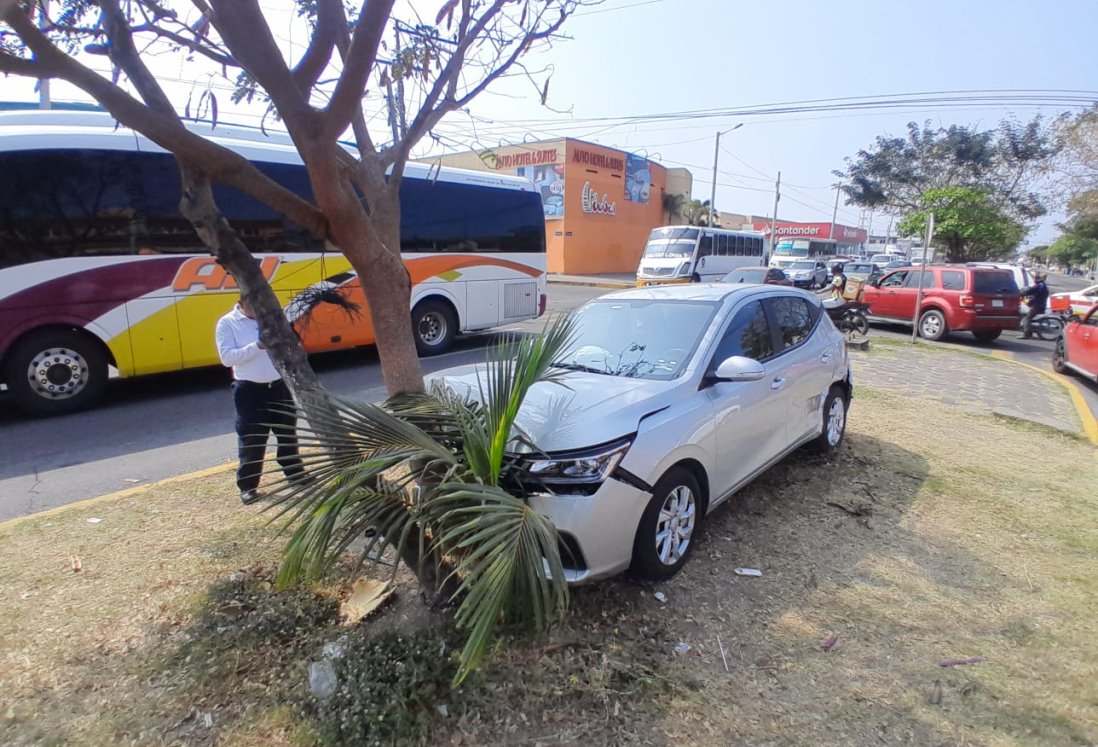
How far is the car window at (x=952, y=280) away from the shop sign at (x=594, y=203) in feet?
81.5

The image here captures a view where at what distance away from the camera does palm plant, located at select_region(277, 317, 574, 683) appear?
2.28 metres

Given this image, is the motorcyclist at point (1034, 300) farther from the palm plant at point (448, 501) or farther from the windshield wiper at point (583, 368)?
the palm plant at point (448, 501)

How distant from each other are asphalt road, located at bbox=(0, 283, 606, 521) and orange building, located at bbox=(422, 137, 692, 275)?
2640 centimetres

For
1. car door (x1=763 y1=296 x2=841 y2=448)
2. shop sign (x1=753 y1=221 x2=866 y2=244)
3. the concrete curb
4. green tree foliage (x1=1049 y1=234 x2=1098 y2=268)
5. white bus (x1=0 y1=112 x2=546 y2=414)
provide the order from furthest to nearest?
shop sign (x1=753 y1=221 x2=866 y2=244), green tree foliage (x1=1049 y1=234 x2=1098 y2=268), the concrete curb, white bus (x1=0 y1=112 x2=546 y2=414), car door (x1=763 y1=296 x2=841 y2=448)

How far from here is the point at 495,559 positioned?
2242 millimetres

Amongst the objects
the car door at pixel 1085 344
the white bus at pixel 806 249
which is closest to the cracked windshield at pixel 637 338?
the car door at pixel 1085 344

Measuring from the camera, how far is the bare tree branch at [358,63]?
8.93ft

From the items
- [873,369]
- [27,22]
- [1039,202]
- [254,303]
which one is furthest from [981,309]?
[1039,202]

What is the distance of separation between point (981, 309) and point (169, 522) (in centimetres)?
1536

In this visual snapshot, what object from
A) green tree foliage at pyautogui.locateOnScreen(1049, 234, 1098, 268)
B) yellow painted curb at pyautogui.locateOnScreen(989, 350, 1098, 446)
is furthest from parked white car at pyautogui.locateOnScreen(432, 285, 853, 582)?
green tree foliage at pyautogui.locateOnScreen(1049, 234, 1098, 268)

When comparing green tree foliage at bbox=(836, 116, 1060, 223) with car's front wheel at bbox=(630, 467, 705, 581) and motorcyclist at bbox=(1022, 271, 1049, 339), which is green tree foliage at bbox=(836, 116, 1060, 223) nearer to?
motorcyclist at bbox=(1022, 271, 1049, 339)

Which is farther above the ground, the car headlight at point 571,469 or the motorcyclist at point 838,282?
the motorcyclist at point 838,282

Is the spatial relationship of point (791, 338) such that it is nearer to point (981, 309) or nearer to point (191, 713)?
point (191, 713)

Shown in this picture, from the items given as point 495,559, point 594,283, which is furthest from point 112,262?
point 594,283
